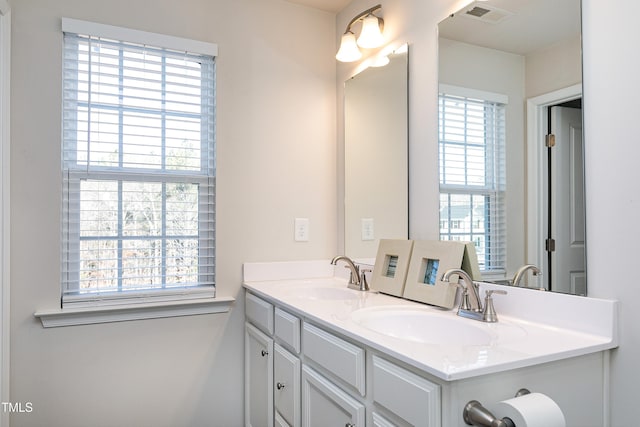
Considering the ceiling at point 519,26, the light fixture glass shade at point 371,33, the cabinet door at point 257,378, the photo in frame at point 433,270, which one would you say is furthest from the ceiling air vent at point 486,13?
the cabinet door at point 257,378

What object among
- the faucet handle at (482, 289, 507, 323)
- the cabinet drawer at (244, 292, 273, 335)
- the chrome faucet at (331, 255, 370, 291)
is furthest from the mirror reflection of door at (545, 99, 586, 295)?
the cabinet drawer at (244, 292, 273, 335)

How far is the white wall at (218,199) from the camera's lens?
6.18 feet

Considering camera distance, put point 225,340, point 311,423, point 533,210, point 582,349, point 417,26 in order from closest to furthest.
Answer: point 582,349 < point 533,210 < point 311,423 < point 417,26 < point 225,340

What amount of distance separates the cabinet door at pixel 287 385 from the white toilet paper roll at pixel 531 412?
2.89 feet

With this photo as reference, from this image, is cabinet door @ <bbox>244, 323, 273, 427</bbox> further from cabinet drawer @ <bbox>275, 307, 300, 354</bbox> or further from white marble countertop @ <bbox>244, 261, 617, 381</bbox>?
white marble countertop @ <bbox>244, 261, 617, 381</bbox>

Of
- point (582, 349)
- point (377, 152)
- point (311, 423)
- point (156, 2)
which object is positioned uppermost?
point (156, 2)

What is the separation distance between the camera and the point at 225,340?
2.25 meters

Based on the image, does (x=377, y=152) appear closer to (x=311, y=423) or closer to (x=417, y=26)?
(x=417, y=26)

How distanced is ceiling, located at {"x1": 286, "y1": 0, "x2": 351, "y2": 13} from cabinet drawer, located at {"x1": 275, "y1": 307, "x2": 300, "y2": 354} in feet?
5.68

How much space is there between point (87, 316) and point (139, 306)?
22 centimetres

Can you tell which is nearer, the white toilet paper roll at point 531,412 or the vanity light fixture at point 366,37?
the white toilet paper roll at point 531,412

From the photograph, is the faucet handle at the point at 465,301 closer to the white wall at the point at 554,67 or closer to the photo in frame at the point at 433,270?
the photo in frame at the point at 433,270

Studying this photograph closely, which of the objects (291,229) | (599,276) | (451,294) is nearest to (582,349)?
(599,276)

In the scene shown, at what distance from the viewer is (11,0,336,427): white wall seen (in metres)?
1.88
